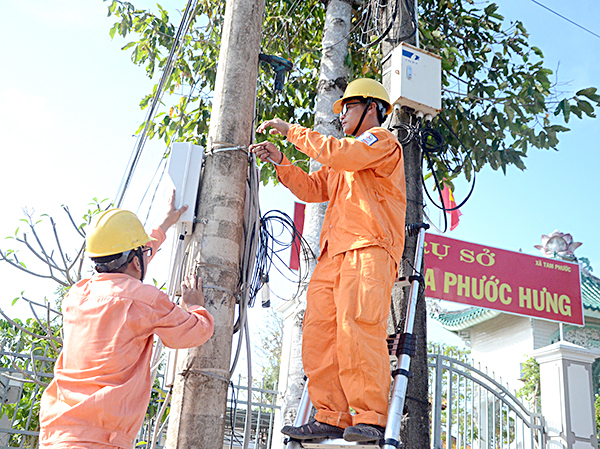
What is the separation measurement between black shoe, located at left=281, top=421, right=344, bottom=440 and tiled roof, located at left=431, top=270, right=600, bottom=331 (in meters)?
12.4

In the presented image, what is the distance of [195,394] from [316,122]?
10.2 ft

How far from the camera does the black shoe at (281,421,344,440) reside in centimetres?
257

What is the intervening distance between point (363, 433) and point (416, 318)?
1.59 meters

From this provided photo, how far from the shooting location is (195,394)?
2379mm

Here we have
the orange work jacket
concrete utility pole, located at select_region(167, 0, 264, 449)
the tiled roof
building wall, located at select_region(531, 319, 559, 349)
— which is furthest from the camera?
building wall, located at select_region(531, 319, 559, 349)

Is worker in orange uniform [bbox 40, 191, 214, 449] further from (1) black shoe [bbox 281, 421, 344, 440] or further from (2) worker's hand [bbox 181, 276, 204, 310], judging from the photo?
(1) black shoe [bbox 281, 421, 344, 440]

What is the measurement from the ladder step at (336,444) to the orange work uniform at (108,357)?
705mm

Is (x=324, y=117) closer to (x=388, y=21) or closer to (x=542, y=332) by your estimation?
(x=388, y=21)

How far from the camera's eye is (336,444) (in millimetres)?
2482

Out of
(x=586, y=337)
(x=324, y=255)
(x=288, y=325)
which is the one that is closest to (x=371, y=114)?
(x=324, y=255)

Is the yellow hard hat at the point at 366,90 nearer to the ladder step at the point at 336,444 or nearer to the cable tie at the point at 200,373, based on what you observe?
the cable tie at the point at 200,373

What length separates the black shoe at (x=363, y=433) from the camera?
7.82 feet

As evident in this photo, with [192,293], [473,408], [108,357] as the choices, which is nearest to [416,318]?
[192,293]

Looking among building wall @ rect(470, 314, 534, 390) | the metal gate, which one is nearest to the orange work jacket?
the metal gate
